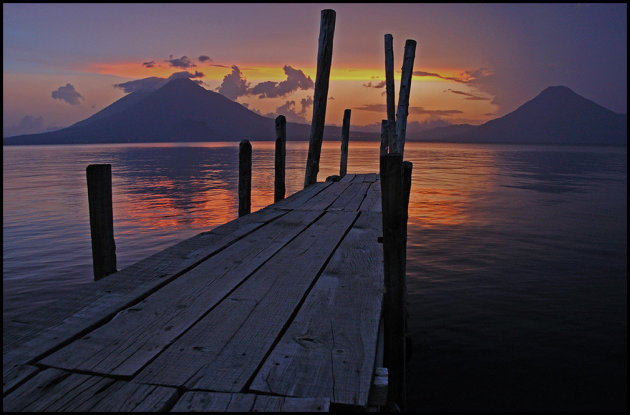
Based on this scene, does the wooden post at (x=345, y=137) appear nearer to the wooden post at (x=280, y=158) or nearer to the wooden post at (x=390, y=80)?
the wooden post at (x=390, y=80)

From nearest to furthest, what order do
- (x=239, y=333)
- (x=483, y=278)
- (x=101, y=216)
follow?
(x=239, y=333)
(x=101, y=216)
(x=483, y=278)

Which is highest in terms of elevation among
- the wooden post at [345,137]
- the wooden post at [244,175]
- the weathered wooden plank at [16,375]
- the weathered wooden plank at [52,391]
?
the wooden post at [345,137]

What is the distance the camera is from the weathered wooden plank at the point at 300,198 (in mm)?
7035

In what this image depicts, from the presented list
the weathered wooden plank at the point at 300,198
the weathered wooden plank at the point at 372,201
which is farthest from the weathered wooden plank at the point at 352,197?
the weathered wooden plank at the point at 300,198

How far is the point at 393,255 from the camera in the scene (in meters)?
3.12

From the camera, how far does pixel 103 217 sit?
12.3 ft

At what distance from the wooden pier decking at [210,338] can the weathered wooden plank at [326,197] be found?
2.71 m

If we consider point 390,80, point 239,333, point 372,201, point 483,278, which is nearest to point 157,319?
point 239,333

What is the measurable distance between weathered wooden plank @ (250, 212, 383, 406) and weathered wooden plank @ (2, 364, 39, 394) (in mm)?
1020

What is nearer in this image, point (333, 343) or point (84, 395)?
point (84, 395)

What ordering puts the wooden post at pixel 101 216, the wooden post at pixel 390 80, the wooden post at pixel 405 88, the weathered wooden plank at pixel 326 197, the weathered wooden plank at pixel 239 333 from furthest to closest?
the wooden post at pixel 390 80 < the wooden post at pixel 405 88 < the weathered wooden plank at pixel 326 197 < the wooden post at pixel 101 216 < the weathered wooden plank at pixel 239 333

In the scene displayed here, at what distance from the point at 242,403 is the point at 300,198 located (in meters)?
5.88

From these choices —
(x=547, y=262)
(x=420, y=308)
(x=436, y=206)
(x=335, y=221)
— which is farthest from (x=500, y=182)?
(x=335, y=221)

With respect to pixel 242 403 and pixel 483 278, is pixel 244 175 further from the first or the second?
pixel 242 403
